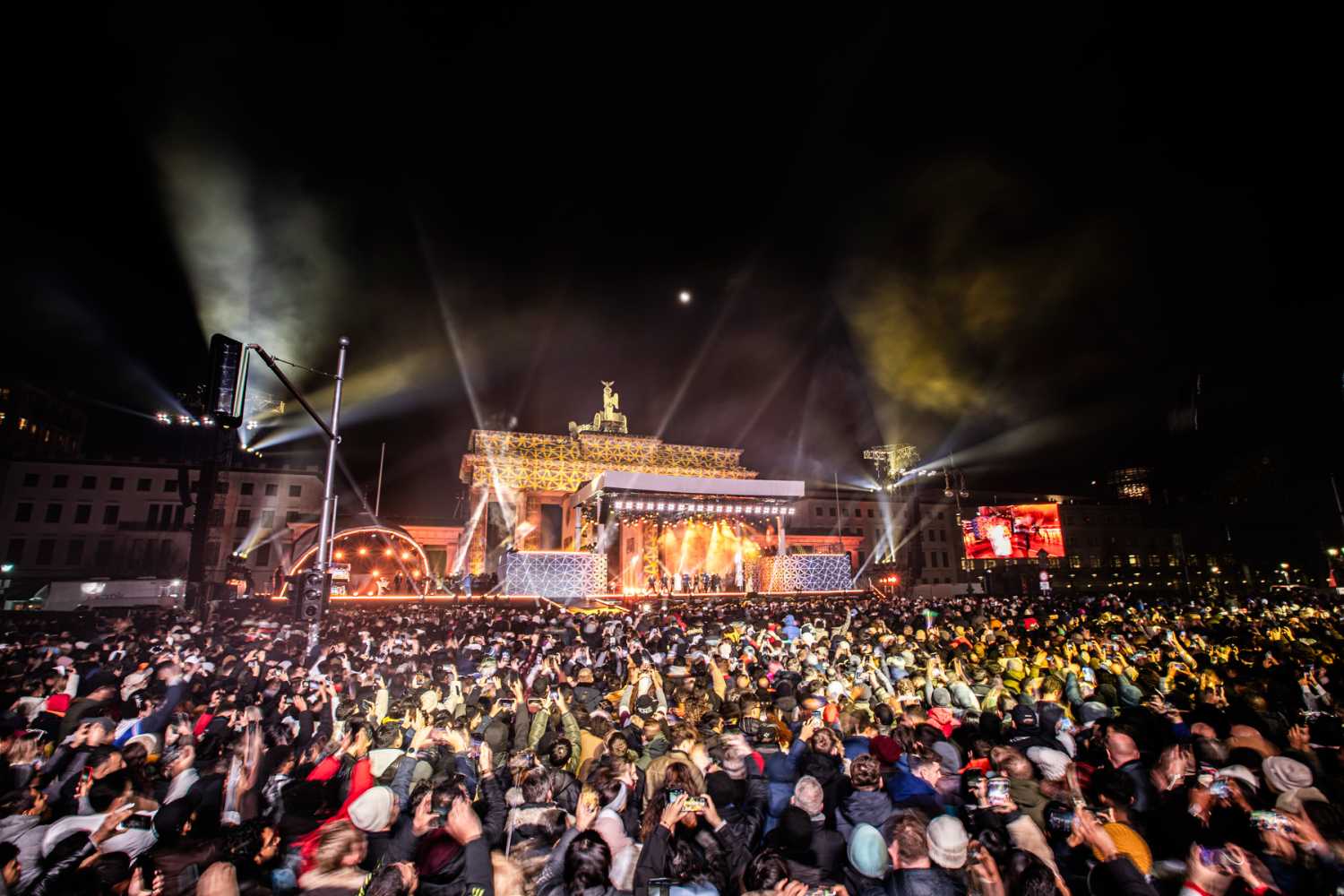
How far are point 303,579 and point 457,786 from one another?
9.58 metres

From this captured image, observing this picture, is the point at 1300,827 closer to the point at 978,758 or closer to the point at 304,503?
the point at 978,758

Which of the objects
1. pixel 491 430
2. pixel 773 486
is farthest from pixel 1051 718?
pixel 491 430

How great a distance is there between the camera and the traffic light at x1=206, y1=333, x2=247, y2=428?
718 centimetres

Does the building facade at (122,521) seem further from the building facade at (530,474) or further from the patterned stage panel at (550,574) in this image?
the patterned stage panel at (550,574)

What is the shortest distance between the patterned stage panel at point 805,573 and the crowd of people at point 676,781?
24.5 m

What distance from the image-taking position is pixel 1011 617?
2067cm

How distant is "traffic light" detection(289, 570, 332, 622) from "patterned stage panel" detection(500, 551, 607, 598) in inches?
761

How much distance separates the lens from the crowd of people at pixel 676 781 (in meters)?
3.64

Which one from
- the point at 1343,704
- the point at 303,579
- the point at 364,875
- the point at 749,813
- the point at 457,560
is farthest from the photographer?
the point at 457,560

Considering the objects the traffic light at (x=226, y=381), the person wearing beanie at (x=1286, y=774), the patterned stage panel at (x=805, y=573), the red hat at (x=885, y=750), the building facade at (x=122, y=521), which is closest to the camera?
the person wearing beanie at (x=1286, y=774)

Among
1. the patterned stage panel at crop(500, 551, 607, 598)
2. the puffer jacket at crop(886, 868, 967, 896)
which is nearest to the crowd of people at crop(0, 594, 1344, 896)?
the puffer jacket at crop(886, 868, 967, 896)

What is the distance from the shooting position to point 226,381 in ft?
23.9

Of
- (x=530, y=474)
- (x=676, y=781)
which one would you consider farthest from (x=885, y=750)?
(x=530, y=474)

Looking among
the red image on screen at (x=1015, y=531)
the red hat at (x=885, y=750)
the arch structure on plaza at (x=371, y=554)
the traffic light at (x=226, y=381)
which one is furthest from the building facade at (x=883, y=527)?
the traffic light at (x=226, y=381)
